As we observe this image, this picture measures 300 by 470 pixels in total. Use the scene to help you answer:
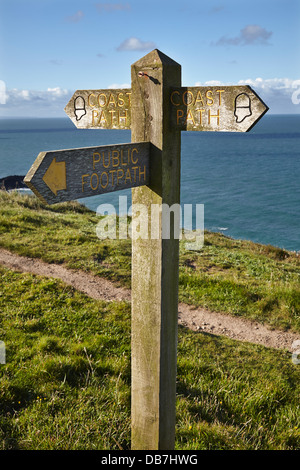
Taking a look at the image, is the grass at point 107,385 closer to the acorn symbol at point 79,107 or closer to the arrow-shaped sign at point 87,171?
the arrow-shaped sign at point 87,171

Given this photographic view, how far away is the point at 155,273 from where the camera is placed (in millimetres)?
3258

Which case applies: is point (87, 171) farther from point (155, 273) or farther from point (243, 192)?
point (243, 192)

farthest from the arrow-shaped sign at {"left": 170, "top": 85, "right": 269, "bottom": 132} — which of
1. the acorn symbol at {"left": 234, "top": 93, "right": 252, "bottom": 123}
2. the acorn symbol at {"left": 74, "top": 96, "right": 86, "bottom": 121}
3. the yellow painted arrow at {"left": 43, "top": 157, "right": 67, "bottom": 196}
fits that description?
the yellow painted arrow at {"left": 43, "top": 157, "right": 67, "bottom": 196}

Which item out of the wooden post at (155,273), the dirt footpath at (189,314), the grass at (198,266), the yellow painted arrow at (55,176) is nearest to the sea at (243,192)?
the grass at (198,266)

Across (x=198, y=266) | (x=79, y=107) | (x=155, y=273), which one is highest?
(x=79, y=107)

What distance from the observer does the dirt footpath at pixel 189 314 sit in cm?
723

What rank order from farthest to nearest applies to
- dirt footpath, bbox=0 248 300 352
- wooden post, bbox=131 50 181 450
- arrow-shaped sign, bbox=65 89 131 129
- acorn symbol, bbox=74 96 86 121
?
dirt footpath, bbox=0 248 300 352
acorn symbol, bbox=74 96 86 121
arrow-shaped sign, bbox=65 89 131 129
wooden post, bbox=131 50 181 450

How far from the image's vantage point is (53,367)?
5051mm

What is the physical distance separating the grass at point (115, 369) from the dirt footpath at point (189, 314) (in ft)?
0.89

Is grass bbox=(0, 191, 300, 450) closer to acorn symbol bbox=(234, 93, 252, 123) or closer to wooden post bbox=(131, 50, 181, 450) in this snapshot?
wooden post bbox=(131, 50, 181, 450)

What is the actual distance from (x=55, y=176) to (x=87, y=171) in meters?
0.30

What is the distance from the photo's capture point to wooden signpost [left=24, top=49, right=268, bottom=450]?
277 centimetres

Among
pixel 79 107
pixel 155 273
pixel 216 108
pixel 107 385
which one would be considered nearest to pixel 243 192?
pixel 107 385

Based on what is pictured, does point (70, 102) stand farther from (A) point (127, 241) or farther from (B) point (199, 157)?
(B) point (199, 157)
